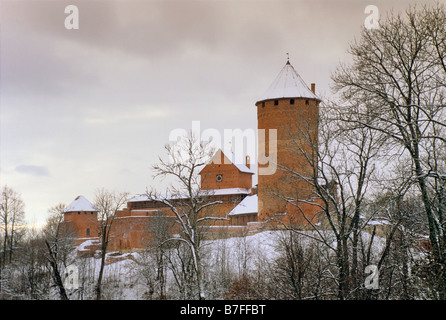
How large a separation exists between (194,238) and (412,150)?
295 inches

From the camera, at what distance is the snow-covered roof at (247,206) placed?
38.9 m

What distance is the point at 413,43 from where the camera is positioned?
11461mm

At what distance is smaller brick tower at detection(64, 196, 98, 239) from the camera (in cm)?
4778

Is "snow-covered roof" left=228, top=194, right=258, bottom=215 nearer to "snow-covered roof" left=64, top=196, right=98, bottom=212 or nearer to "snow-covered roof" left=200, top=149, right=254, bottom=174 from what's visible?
"snow-covered roof" left=200, top=149, right=254, bottom=174

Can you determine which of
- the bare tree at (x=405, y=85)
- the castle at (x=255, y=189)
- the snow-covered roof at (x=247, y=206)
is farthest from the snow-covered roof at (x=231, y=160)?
the bare tree at (x=405, y=85)

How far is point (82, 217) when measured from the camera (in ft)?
159

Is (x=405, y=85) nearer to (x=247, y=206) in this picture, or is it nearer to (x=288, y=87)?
(x=288, y=87)

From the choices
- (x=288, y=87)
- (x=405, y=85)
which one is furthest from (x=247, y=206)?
(x=405, y=85)

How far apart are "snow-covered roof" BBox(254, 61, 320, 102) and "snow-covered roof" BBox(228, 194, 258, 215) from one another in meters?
9.98

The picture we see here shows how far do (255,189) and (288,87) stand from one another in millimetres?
11943

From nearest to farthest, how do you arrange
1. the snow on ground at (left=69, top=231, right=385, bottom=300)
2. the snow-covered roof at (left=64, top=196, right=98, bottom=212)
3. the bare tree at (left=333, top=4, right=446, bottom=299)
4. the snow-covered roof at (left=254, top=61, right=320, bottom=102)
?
1. the bare tree at (left=333, top=4, right=446, bottom=299)
2. the snow on ground at (left=69, top=231, right=385, bottom=300)
3. the snow-covered roof at (left=254, top=61, right=320, bottom=102)
4. the snow-covered roof at (left=64, top=196, right=98, bottom=212)

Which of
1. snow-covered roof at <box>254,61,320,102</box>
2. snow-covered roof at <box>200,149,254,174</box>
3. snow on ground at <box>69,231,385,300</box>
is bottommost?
snow on ground at <box>69,231,385,300</box>

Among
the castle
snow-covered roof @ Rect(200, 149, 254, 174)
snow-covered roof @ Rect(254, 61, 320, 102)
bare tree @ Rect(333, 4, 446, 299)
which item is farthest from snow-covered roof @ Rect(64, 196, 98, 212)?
bare tree @ Rect(333, 4, 446, 299)
